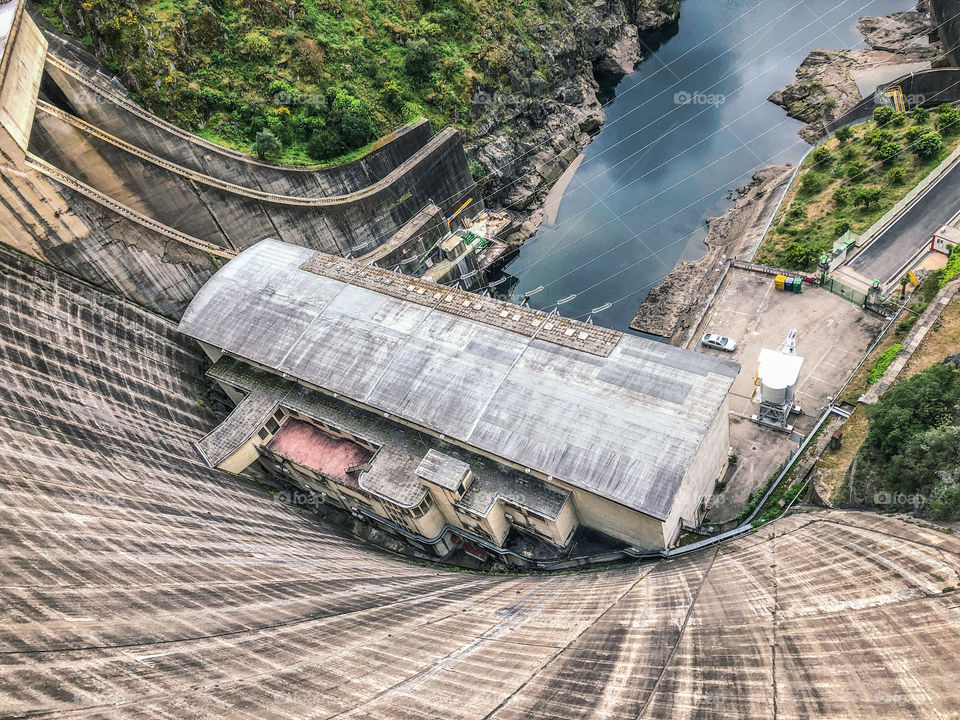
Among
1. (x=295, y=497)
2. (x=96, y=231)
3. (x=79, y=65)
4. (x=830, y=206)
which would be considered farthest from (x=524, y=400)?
(x=79, y=65)

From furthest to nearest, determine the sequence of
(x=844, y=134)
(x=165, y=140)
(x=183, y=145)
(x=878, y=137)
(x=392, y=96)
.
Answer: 1. (x=392, y=96)
2. (x=844, y=134)
3. (x=878, y=137)
4. (x=183, y=145)
5. (x=165, y=140)

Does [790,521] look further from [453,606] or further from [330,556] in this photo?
[330,556]

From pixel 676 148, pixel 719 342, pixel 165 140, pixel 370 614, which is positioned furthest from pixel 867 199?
pixel 165 140

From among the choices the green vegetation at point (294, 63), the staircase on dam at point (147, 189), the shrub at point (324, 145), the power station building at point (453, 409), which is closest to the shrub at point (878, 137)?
the power station building at point (453, 409)

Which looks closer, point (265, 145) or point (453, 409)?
point (453, 409)

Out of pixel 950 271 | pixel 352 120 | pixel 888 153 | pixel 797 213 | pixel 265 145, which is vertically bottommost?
pixel 265 145

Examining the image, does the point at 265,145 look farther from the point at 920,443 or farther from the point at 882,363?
the point at 920,443

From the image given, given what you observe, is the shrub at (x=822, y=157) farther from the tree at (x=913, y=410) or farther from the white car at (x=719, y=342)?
the tree at (x=913, y=410)

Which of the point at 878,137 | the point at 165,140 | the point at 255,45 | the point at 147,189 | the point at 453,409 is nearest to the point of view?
the point at 453,409
